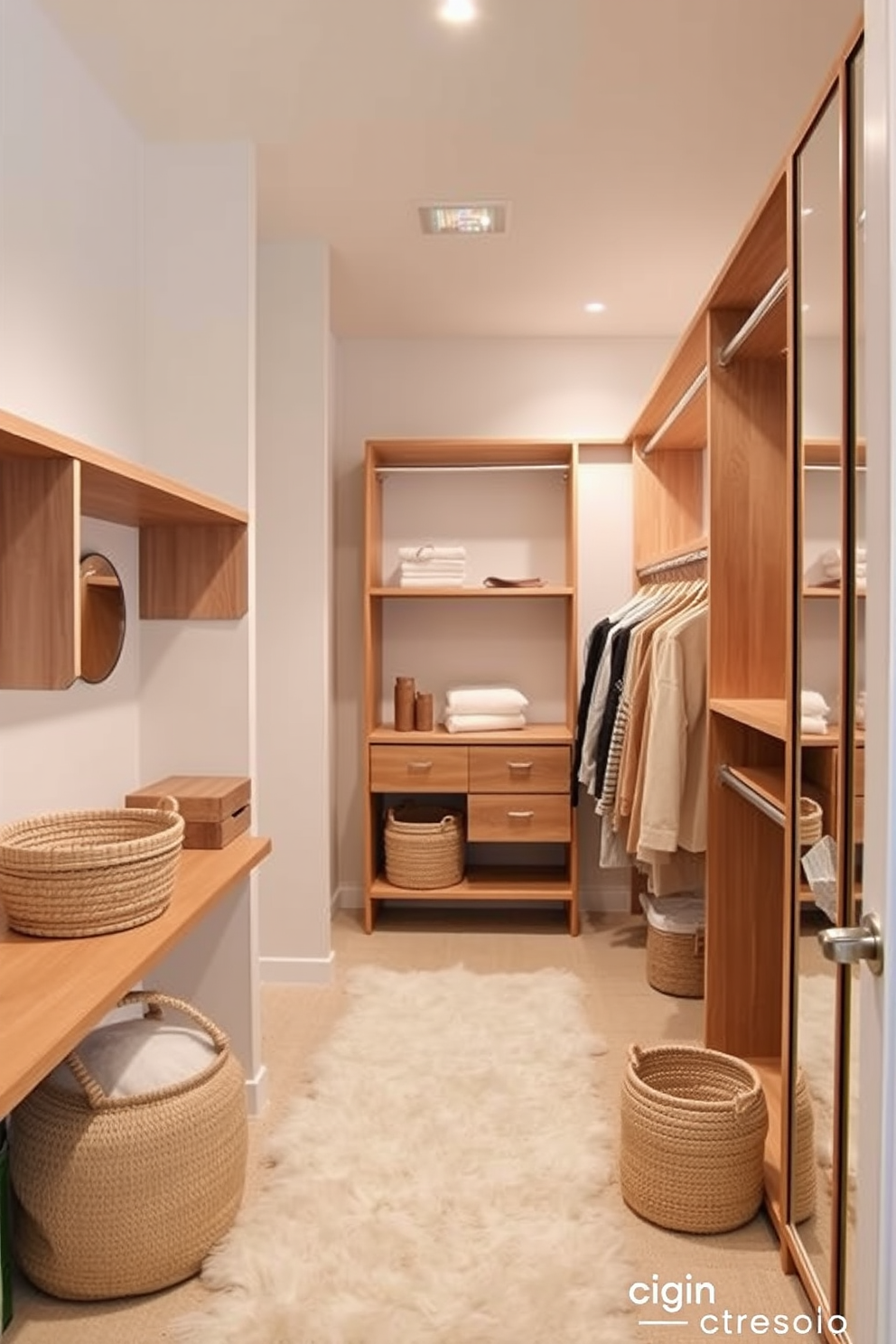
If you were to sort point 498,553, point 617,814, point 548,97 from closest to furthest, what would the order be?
point 548,97
point 617,814
point 498,553

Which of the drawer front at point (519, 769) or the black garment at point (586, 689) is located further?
the drawer front at point (519, 769)

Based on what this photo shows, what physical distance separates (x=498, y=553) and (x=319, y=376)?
1.37m

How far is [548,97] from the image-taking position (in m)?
2.50

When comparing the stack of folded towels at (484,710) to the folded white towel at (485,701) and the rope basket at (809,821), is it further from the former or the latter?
the rope basket at (809,821)

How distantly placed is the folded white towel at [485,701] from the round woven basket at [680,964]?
1168 millimetres

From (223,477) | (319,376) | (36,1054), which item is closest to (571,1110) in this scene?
(36,1054)

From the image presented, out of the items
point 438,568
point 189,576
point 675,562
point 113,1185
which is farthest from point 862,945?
point 438,568

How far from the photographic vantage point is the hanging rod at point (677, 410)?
9.42ft

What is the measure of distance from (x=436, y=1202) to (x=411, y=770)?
2072mm

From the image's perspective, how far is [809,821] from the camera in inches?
70.1

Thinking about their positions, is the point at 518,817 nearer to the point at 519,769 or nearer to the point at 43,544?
the point at 519,769

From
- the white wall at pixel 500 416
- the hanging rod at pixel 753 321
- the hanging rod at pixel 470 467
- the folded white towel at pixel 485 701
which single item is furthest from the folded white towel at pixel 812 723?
the white wall at pixel 500 416

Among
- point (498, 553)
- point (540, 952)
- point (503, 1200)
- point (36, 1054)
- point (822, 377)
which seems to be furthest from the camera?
point (498, 553)

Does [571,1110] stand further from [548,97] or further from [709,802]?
[548,97]
